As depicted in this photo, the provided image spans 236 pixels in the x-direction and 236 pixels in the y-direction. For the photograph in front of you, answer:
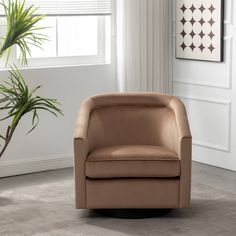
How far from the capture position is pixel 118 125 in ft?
15.6

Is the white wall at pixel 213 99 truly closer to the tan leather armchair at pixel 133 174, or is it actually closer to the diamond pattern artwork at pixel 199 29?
the diamond pattern artwork at pixel 199 29

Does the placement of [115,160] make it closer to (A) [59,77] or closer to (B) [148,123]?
(B) [148,123]

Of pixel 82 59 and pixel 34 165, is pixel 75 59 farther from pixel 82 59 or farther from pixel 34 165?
pixel 34 165

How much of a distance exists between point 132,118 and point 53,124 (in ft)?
3.97

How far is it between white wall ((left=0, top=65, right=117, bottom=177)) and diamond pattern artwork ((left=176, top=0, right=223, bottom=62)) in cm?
76

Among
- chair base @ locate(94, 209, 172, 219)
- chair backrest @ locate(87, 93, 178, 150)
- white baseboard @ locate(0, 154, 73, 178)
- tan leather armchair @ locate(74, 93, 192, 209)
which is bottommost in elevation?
chair base @ locate(94, 209, 172, 219)

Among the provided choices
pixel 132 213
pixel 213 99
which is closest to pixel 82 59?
pixel 213 99

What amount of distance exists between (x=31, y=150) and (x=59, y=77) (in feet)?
2.32

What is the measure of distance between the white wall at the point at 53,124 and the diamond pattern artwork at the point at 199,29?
755 millimetres

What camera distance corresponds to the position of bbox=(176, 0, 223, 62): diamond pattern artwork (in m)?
5.67

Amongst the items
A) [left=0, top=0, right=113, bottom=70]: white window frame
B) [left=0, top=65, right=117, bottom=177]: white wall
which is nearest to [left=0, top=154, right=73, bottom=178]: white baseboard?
[left=0, top=65, right=117, bottom=177]: white wall

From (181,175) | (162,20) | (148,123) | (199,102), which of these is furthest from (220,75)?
(181,175)

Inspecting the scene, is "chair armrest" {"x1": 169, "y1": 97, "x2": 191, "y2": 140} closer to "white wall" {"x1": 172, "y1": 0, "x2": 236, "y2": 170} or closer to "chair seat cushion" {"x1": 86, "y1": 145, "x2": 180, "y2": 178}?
"chair seat cushion" {"x1": 86, "y1": 145, "x2": 180, "y2": 178}

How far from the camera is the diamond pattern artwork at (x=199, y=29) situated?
18.6 feet
